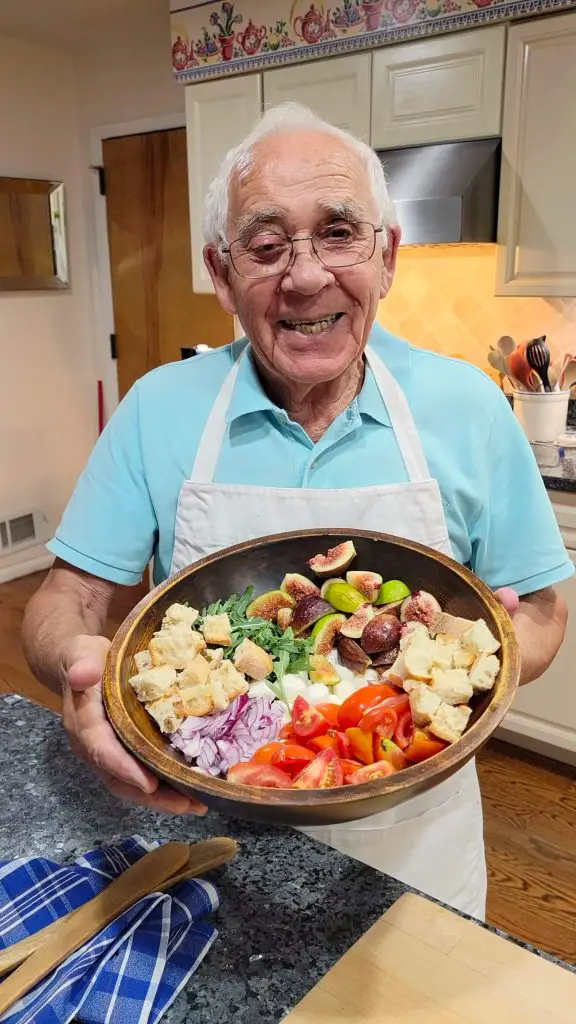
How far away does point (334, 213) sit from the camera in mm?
1105

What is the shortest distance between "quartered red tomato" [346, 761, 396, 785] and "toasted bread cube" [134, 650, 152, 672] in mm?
254

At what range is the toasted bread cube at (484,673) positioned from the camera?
753mm

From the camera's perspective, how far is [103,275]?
4562 mm

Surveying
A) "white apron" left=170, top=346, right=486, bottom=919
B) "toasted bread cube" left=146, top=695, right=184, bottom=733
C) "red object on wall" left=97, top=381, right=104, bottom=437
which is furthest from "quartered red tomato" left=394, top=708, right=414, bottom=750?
"red object on wall" left=97, top=381, right=104, bottom=437

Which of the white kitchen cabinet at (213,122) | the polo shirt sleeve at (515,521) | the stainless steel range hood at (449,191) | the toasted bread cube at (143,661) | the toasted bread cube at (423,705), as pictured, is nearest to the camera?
the toasted bread cube at (423,705)

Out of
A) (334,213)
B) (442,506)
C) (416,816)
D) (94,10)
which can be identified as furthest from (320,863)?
(94,10)

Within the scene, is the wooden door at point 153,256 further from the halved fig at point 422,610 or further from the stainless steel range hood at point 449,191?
the halved fig at point 422,610

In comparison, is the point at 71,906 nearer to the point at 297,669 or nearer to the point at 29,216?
the point at 297,669

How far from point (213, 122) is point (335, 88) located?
589mm

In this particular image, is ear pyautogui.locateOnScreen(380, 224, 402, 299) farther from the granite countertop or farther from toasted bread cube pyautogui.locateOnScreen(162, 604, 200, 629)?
the granite countertop

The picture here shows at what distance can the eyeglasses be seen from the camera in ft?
3.67

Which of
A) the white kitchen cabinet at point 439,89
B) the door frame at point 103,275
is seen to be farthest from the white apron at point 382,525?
the door frame at point 103,275

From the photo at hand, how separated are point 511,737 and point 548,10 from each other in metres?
2.29

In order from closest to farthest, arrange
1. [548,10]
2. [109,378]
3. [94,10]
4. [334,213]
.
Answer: [334,213]
[548,10]
[94,10]
[109,378]
